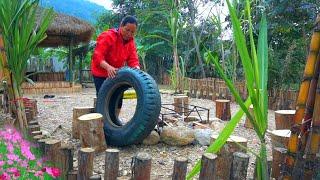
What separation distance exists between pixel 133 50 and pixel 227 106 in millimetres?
2119

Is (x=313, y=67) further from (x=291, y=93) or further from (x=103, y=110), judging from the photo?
(x=291, y=93)

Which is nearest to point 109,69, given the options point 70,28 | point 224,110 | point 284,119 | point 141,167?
point 141,167

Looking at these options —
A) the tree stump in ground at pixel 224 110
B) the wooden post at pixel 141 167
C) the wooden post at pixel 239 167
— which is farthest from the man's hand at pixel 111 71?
the tree stump in ground at pixel 224 110

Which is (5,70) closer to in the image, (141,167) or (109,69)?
(109,69)

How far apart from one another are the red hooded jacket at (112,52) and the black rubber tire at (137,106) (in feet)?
0.71

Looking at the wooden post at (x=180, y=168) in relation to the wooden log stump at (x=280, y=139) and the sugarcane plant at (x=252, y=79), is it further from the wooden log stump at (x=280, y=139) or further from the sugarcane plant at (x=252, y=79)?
the wooden log stump at (x=280, y=139)

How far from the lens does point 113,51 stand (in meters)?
3.91

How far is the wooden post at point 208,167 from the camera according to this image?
1808 mm

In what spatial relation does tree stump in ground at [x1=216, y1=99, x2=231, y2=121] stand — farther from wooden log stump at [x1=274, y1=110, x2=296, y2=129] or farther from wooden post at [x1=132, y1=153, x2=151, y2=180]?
wooden post at [x1=132, y1=153, x2=151, y2=180]

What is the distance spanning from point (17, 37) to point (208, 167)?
187 centimetres

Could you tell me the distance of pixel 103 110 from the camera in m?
3.83

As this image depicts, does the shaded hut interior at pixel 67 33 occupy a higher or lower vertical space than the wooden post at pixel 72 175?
higher

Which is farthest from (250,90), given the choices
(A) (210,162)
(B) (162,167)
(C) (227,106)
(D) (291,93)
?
(D) (291,93)

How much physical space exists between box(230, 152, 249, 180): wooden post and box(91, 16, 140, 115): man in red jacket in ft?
6.69
